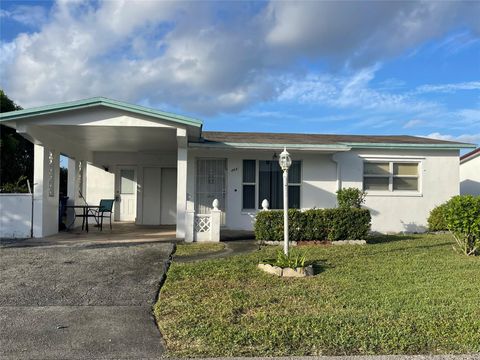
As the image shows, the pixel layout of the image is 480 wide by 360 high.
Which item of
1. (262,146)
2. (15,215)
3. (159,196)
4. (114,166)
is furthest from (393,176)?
(15,215)

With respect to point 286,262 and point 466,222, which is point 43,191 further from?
point 466,222

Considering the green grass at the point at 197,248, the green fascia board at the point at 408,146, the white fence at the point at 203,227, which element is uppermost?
the green fascia board at the point at 408,146

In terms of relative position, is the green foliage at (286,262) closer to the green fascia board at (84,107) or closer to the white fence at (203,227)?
the white fence at (203,227)

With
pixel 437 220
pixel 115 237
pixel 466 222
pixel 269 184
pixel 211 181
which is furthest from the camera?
pixel 269 184

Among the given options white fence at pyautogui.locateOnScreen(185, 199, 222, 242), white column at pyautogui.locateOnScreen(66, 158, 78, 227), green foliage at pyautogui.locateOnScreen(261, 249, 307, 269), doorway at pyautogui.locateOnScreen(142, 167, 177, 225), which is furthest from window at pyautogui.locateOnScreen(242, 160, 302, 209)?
white column at pyautogui.locateOnScreen(66, 158, 78, 227)

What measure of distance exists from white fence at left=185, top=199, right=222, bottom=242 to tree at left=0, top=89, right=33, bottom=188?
13861mm

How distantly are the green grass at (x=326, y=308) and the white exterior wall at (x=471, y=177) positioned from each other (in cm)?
1293

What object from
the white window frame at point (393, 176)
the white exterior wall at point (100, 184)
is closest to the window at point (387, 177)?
the white window frame at point (393, 176)

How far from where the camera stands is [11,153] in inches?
869

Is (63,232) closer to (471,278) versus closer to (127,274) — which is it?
(127,274)

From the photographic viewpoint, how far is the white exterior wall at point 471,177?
20297 mm

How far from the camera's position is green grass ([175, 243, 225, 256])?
9.64 meters

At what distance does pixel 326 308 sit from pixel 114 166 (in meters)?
13.2

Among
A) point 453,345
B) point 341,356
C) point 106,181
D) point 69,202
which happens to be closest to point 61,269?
point 341,356
